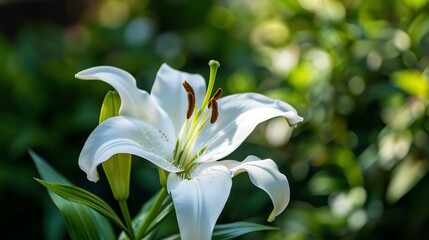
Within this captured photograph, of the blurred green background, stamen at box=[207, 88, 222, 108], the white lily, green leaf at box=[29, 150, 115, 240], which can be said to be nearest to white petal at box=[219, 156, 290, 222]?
the white lily

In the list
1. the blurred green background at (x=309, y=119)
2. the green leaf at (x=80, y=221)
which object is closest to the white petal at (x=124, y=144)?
the green leaf at (x=80, y=221)

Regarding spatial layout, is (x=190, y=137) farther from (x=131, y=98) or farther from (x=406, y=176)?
(x=406, y=176)

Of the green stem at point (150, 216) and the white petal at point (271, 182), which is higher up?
the white petal at point (271, 182)

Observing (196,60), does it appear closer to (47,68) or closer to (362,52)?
(47,68)

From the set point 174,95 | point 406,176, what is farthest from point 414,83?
point 174,95

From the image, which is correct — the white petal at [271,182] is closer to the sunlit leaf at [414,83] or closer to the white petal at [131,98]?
the white petal at [131,98]

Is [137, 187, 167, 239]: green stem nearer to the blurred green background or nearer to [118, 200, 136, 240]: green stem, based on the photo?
[118, 200, 136, 240]: green stem
